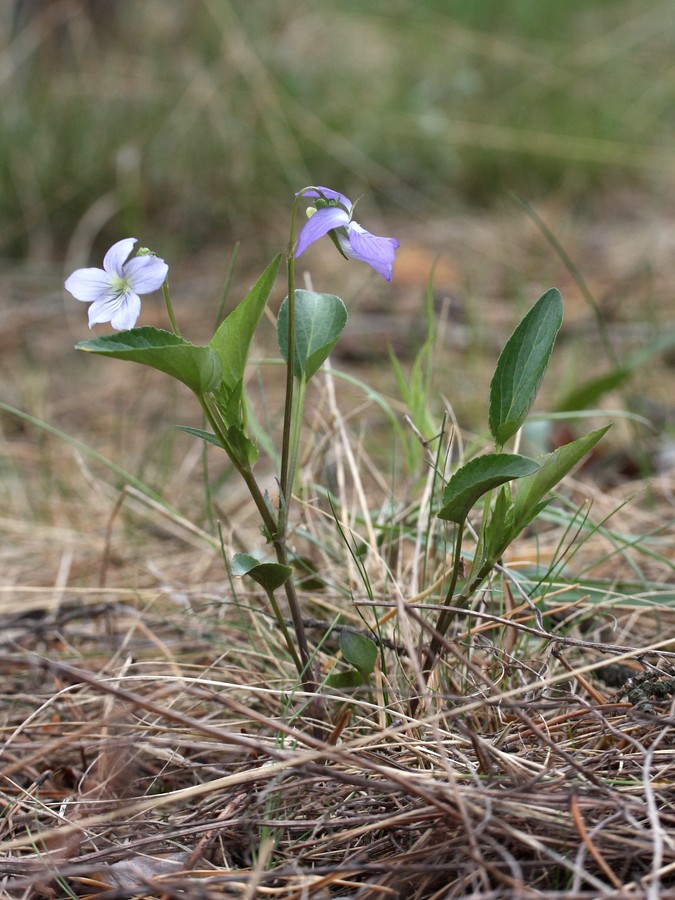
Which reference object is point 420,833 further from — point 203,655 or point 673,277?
point 673,277

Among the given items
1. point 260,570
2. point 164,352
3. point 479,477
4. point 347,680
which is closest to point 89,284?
point 164,352

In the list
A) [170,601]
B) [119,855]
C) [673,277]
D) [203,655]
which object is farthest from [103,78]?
[119,855]

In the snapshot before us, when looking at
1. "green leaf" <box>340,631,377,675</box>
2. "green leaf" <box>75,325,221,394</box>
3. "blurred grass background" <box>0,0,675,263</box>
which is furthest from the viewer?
"blurred grass background" <box>0,0,675,263</box>

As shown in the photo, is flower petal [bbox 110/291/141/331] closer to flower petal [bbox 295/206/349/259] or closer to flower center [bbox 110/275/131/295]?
flower center [bbox 110/275/131/295]

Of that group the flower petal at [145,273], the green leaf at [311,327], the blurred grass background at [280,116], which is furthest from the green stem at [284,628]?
the blurred grass background at [280,116]

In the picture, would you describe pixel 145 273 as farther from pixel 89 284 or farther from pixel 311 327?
pixel 311 327

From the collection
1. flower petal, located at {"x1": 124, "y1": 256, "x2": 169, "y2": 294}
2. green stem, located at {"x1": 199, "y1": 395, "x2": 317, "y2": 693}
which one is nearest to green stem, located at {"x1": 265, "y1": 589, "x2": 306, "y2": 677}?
green stem, located at {"x1": 199, "y1": 395, "x2": 317, "y2": 693}
